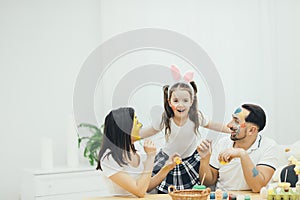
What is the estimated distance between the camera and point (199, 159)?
7.74 ft

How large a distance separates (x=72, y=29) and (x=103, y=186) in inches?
47.5

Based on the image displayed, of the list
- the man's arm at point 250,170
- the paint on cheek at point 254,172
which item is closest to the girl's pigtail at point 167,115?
the man's arm at point 250,170

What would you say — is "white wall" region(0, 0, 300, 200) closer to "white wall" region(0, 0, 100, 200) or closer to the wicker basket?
"white wall" region(0, 0, 100, 200)

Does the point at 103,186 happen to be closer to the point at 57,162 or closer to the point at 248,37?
the point at 57,162

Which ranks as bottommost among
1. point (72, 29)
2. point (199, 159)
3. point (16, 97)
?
point (199, 159)

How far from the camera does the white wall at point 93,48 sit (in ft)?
8.96

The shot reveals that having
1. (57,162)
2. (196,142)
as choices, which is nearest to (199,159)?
(196,142)

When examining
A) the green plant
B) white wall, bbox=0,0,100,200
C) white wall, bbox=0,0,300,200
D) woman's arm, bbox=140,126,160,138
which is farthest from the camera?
white wall, bbox=0,0,100,200

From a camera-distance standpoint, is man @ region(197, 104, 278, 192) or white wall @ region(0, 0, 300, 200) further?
white wall @ region(0, 0, 300, 200)

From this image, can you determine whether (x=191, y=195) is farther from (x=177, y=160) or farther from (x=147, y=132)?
(x=147, y=132)

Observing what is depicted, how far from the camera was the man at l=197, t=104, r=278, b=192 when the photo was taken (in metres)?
2.28

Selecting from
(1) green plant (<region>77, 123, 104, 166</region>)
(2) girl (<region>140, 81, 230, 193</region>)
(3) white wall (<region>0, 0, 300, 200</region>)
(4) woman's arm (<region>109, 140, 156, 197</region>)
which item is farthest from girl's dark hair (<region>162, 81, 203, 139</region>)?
(1) green plant (<region>77, 123, 104, 166</region>)

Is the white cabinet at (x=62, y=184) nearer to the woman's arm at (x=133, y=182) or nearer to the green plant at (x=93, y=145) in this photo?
the green plant at (x=93, y=145)

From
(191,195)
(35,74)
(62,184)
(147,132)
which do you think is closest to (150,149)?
(147,132)
